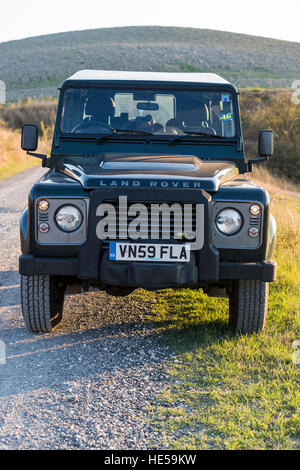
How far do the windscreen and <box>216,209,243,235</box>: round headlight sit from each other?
131cm

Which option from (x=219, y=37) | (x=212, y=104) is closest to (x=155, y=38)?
(x=219, y=37)

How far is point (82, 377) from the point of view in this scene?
3.60 metres

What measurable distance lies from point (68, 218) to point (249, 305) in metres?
1.46

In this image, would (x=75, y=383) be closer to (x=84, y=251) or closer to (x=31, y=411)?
(x=31, y=411)

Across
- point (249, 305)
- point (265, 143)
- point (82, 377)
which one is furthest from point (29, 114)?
point (82, 377)

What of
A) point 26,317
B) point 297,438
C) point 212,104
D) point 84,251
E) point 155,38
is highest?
point 155,38

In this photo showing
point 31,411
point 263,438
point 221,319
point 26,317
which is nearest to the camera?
point 263,438

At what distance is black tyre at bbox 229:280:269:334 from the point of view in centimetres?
404

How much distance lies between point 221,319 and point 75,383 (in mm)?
1611

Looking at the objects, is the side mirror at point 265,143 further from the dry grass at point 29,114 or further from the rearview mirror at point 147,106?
the dry grass at point 29,114

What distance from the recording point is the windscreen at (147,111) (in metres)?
4.87

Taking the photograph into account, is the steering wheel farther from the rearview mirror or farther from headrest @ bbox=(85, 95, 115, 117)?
the rearview mirror

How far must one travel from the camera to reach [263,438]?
2.87m

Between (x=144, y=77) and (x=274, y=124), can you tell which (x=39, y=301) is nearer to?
(x=144, y=77)
